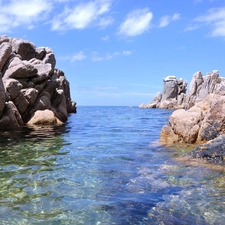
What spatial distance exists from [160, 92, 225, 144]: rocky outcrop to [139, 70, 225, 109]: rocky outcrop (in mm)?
70340

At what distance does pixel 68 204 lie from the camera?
20.9 feet

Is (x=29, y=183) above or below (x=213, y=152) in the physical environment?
below

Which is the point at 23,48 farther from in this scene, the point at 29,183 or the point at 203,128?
the point at 29,183

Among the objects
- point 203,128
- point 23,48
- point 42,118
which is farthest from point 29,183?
point 23,48

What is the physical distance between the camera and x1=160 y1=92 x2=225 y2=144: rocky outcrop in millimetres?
13297

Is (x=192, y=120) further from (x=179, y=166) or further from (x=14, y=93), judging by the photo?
(x=14, y=93)

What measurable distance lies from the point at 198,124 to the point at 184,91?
88726 millimetres

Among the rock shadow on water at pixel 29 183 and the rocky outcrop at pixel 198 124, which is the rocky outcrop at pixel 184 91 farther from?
the rock shadow on water at pixel 29 183

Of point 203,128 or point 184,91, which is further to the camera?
point 184,91

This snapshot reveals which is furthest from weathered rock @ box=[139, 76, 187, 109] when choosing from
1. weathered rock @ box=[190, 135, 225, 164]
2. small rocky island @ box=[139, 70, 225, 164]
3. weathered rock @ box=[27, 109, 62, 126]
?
weathered rock @ box=[190, 135, 225, 164]

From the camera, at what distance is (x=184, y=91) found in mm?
100500

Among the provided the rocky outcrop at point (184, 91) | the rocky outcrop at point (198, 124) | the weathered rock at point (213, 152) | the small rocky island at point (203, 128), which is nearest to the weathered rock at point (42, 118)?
the small rocky island at point (203, 128)

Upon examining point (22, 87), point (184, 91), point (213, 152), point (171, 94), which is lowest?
point (213, 152)

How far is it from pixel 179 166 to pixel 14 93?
61.5 feet
